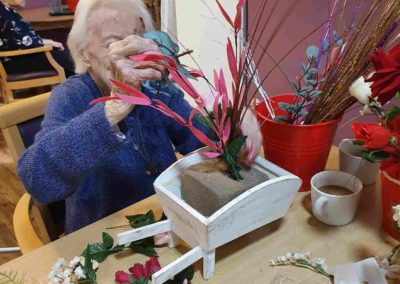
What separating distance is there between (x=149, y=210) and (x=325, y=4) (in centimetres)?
88

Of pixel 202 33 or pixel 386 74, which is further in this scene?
pixel 202 33

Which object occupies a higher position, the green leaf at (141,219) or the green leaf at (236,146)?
the green leaf at (236,146)

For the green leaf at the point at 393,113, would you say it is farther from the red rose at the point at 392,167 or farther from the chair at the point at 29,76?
the chair at the point at 29,76

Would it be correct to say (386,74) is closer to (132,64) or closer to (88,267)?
(132,64)

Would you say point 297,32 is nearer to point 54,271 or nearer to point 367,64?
point 367,64

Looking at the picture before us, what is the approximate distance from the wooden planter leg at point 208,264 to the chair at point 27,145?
1.43 ft

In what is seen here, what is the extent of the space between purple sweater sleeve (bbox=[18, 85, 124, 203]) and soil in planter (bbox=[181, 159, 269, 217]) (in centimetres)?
16

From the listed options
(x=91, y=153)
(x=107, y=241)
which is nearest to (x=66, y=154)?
(x=91, y=153)

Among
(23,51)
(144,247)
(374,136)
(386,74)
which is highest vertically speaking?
(386,74)

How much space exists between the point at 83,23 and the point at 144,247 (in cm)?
54

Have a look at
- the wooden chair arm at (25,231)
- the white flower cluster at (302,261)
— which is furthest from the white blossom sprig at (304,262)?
the wooden chair arm at (25,231)

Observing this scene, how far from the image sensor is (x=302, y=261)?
677mm

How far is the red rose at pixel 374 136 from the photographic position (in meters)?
0.63

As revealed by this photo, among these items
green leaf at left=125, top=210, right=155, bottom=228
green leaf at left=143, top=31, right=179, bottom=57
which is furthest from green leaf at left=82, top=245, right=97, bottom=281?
green leaf at left=143, top=31, right=179, bottom=57
